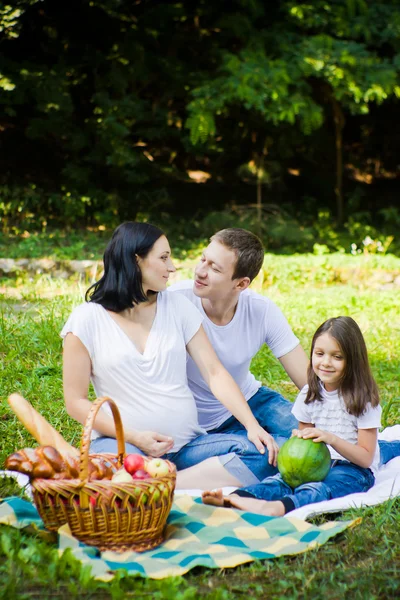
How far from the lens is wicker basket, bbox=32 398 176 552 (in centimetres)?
275

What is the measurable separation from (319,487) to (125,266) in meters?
1.40

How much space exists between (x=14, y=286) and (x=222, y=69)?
508 centimetres

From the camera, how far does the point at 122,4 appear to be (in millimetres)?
12344

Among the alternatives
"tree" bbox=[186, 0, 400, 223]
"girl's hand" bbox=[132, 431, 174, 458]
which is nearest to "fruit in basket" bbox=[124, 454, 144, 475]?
"girl's hand" bbox=[132, 431, 174, 458]

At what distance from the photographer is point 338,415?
3732 millimetres

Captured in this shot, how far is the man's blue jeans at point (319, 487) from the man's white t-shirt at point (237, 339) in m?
0.60

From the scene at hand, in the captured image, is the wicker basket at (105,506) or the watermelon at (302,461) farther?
the watermelon at (302,461)

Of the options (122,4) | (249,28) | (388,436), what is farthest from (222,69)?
(388,436)

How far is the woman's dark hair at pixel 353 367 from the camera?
3.62 m

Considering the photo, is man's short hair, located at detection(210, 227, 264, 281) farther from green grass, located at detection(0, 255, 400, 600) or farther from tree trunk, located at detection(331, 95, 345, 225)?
tree trunk, located at detection(331, 95, 345, 225)

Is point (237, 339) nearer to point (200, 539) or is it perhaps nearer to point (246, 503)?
point (246, 503)

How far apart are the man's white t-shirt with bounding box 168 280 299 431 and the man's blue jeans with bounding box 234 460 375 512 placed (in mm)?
596

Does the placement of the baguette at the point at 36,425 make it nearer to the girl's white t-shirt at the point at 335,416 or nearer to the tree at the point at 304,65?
the girl's white t-shirt at the point at 335,416

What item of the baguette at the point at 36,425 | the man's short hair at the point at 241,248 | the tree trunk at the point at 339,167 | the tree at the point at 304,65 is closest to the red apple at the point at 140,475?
the baguette at the point at 36,425
